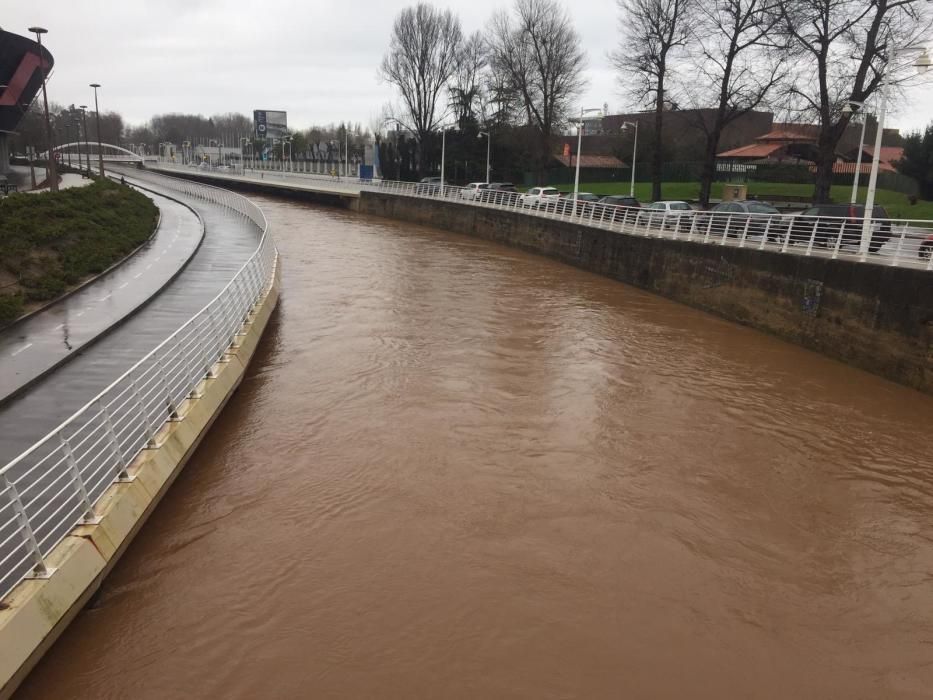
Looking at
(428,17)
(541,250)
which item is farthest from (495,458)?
(428,17)

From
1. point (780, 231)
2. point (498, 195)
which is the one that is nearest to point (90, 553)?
point (780, 231)

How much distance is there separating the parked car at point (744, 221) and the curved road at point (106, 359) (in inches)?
594

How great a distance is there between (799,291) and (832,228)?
336 cm

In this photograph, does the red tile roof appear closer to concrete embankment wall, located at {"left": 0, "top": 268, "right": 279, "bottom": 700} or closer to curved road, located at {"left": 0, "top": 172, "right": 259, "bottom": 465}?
curved road, located at {"left": 0, "top": 172, "right": 259, "bottom": 465}

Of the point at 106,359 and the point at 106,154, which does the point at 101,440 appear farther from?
the point at 106,154

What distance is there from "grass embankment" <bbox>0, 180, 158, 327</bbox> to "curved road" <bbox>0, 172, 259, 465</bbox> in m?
2.43

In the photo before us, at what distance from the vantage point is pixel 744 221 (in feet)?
75.2

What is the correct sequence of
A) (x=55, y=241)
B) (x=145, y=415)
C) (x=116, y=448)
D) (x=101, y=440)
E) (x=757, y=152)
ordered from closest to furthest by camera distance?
(x=116, y=448)
(x=101, y=440)
(x=145, y=415)
(x=55, y=241)
(x=757, y=152)

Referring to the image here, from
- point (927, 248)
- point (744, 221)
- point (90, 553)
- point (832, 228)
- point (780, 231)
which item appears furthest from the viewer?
point (744, 221)

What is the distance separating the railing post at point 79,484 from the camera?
6027mm

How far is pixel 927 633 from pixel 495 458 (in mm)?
5378

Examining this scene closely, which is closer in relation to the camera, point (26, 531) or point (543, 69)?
point (26, 531)

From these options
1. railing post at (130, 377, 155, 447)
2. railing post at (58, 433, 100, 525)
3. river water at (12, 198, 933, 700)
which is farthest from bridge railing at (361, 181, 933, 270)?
railing post at (58, 433, 100, 525)

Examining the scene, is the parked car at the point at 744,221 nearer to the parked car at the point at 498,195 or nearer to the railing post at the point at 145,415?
the railing post at the point at 145,415
